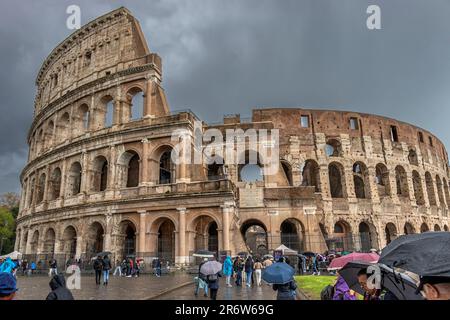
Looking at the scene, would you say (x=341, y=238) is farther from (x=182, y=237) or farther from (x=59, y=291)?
(x=59, y=291)

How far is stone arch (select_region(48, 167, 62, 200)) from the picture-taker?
26906mm

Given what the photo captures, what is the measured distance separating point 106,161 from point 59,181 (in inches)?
224

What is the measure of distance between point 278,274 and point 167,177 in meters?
22.1

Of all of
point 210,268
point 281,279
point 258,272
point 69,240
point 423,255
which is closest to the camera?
point 423,255

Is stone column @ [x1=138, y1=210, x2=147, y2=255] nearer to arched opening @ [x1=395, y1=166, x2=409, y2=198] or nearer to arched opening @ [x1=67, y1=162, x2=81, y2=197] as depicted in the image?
arched opening @ [x1=67, y1=162, x2=81, y2=197]

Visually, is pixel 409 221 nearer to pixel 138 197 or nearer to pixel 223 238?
pixel 223 238

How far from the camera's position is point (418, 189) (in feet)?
105

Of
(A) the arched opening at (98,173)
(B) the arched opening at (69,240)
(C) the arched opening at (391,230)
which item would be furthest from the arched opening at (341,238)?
(B) the arched opening at (69,240)

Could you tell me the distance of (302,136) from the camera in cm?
2858

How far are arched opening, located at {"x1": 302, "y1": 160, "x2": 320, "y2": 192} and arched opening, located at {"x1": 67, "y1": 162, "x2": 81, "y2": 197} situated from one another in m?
19.2

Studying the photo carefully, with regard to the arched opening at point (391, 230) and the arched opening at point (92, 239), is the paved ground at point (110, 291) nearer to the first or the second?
the arched opening at point (92, 239)

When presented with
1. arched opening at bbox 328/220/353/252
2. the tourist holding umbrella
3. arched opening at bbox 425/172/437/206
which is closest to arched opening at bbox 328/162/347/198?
arched opening at bbox 328/220/353/252

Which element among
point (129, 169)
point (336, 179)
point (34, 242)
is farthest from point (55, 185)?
point (336, 179)

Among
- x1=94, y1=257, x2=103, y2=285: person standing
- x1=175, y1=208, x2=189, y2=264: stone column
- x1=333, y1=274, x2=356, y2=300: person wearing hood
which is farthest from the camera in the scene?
x1=175, y1=208, x2=189, y2=264: stone column
